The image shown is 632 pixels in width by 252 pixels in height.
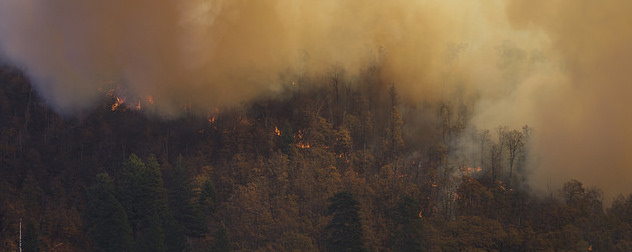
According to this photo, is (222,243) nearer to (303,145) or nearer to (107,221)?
(107,221)

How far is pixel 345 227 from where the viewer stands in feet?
279

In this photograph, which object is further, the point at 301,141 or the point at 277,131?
the point at 277,131

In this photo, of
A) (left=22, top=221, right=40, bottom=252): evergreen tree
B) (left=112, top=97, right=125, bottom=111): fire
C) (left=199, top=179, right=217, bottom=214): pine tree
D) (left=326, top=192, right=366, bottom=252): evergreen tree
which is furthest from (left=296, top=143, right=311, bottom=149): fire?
(left=22, top=221, right=40, bottom=252): evergreen tree

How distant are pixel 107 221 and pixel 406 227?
2718cm

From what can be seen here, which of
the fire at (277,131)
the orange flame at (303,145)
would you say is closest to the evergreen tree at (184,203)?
the fire at (277,131)

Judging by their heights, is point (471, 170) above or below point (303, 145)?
below

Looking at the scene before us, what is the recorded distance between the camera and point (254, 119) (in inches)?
4456

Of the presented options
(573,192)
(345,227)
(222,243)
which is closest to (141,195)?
(222,243)

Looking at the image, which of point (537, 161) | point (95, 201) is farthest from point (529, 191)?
point (95, 201)

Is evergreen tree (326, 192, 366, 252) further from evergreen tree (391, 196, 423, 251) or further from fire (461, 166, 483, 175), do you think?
fire (461, 166, 483, 175)

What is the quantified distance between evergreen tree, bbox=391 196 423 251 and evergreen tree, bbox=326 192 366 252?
2.96 metres

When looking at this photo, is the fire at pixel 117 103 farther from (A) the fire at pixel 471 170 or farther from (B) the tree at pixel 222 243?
(A) the fire at pixel 471 170

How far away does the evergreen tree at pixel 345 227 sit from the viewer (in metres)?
84.6

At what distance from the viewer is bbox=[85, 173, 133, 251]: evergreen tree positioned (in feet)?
297
